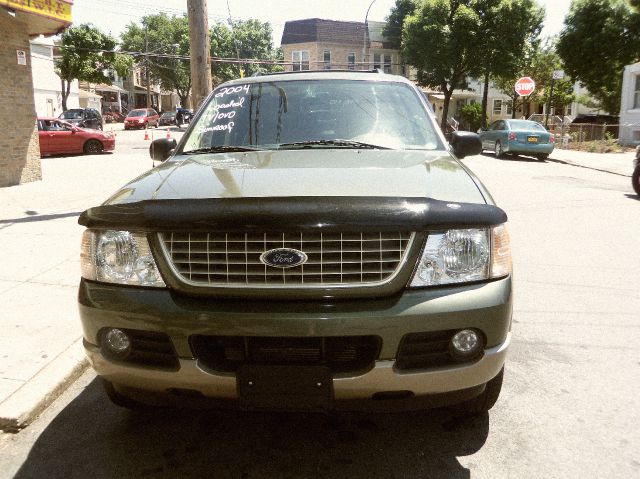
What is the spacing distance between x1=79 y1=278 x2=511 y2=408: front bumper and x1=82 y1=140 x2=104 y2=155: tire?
21.4 meters

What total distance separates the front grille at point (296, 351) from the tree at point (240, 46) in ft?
199

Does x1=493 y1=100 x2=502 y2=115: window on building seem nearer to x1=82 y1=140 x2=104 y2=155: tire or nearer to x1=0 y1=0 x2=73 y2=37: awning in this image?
x1=82 y1=140 x2=104 y2=155: tire

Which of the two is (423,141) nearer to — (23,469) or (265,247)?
(265,247)

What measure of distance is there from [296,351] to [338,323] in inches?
8.6

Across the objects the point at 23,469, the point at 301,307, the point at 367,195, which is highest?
the point at 367,195

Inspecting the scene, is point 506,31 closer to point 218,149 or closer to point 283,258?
point 218,149

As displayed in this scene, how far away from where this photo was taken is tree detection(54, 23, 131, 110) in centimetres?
4344

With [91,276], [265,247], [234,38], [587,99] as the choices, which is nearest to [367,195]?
[265,247]

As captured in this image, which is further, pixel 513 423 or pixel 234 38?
pixel 234 38

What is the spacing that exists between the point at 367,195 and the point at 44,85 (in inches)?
1493

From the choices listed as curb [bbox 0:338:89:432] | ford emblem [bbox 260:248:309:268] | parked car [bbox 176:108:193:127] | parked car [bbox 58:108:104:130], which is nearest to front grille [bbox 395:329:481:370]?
ford emblem [bbox 260:248:309:268]

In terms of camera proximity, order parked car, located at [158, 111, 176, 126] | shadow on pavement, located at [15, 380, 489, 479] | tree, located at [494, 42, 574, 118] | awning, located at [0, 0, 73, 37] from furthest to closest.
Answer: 1. parked car, located at [158, 111, 176, 126]
2. tree, located at [494, 42, 574, 118]
3. awning, located at [0, 0, 73, 37]
4. shadow on pavement, located at [15, 380, 489, 479]

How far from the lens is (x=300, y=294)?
222 centimetres

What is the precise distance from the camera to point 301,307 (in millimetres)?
2207
